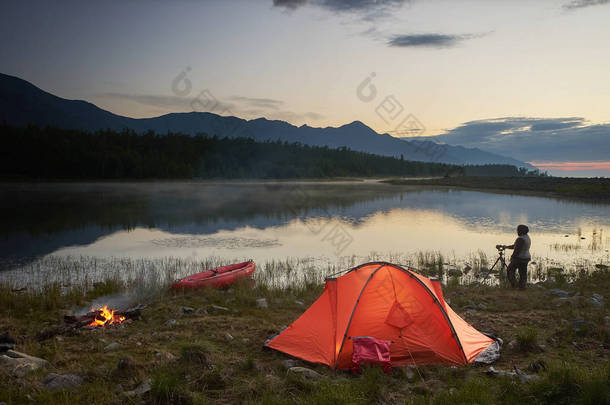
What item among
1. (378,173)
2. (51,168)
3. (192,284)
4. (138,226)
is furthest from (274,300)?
(378,173)

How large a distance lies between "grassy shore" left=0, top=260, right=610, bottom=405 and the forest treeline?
10643 centimetres

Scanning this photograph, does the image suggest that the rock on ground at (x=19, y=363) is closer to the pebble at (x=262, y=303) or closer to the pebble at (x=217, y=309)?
the pebble at (x=217, y=309)

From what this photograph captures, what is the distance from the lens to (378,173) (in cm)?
17438

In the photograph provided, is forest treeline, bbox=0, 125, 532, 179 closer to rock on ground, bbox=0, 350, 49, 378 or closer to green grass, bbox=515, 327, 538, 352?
rock on ground, bbox=0, 350, 49, 378

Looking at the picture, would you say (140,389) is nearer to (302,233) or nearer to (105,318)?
(105,318)

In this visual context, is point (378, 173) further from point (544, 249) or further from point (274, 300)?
point (274, 300)

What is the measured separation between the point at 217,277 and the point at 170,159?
408 feet

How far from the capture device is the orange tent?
6.74m

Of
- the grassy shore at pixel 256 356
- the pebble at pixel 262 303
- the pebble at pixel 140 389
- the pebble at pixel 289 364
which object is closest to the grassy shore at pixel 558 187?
the grassy shore at pixel 256 356

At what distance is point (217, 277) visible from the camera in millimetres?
12289

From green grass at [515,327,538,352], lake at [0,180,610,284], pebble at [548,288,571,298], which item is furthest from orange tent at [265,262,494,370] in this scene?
lake at [0,180,610,284]

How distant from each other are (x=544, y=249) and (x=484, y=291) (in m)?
10.8

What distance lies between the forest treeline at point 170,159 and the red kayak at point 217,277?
346 feet

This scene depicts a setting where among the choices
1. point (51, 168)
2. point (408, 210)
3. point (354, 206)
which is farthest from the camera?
point (51, 168)
